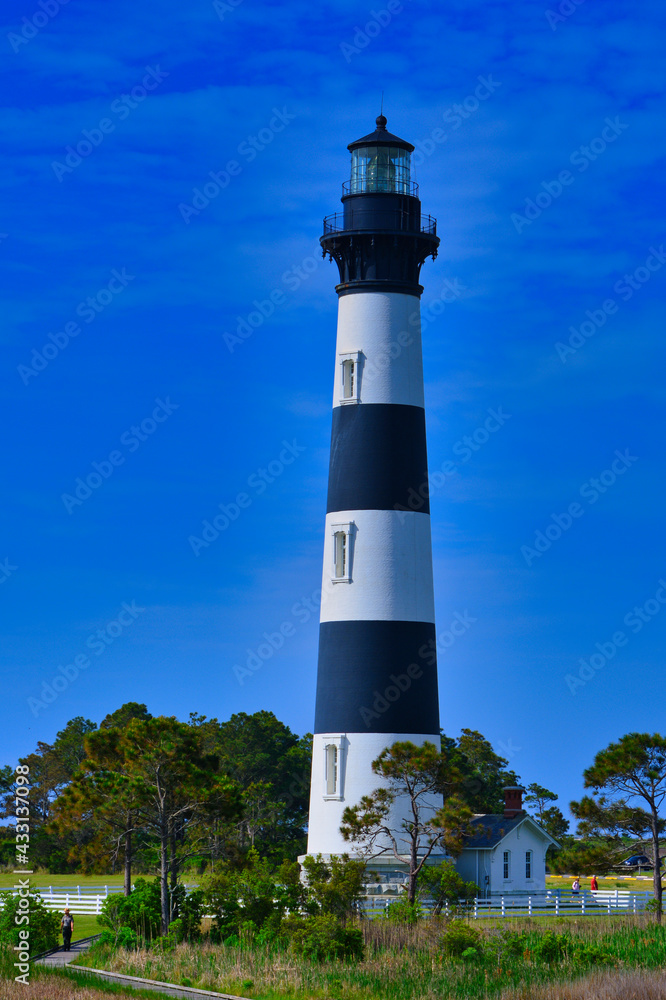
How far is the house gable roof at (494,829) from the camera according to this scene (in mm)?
44719

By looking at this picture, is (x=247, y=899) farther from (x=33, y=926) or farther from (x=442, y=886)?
(x=442, y=886)

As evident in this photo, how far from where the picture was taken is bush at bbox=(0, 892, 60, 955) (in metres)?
33.9

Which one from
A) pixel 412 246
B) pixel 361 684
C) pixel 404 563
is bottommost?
pixel 361 684

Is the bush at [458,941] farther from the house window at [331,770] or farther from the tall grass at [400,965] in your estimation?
the house window at [331,770]

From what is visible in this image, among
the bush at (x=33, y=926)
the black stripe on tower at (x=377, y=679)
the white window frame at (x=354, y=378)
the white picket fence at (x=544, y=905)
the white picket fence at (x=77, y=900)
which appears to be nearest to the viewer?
the bush at (x=33, y=926)

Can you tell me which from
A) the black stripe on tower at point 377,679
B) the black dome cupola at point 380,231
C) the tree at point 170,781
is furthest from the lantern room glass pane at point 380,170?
the tree at point 170,781

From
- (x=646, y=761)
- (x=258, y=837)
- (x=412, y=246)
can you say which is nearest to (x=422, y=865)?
(x=646, y=761)

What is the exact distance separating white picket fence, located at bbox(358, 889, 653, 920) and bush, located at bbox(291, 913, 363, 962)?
565 cm

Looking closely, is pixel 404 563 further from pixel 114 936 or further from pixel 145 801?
pixel 114 936

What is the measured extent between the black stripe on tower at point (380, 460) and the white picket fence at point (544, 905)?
35.4 feet

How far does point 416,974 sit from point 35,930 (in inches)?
416

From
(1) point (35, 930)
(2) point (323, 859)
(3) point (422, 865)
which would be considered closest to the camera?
(1) point (35, 930)

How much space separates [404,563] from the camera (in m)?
40.9

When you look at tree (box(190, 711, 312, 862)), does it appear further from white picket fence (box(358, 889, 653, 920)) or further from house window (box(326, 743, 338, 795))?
house window (box(326, 743, 338, 795))
